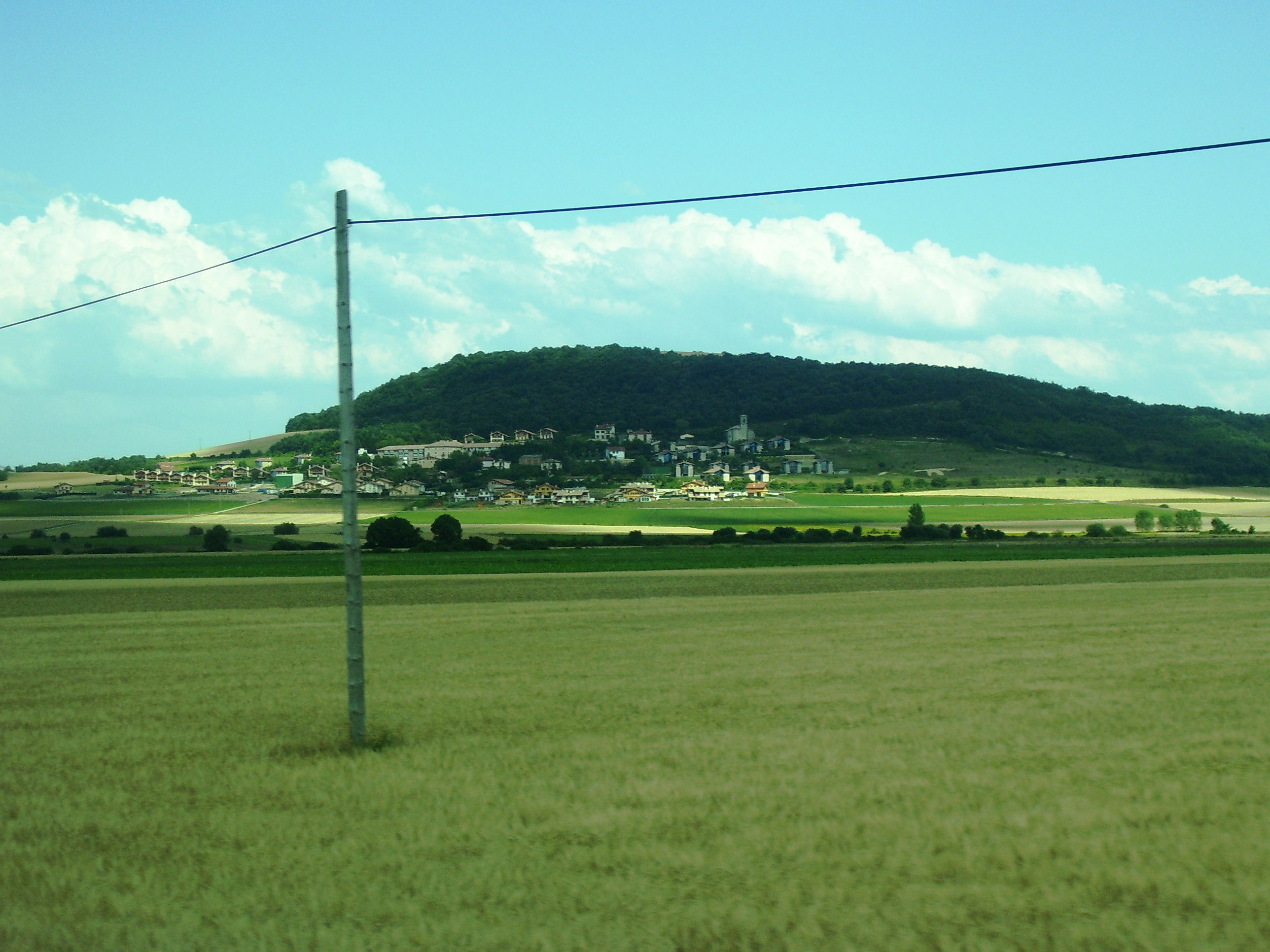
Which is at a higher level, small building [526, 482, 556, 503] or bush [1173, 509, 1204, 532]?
small building [526, 482, 556, 503]

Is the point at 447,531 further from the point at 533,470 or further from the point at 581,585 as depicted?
the point at 533,470

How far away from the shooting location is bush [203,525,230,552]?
171 ft

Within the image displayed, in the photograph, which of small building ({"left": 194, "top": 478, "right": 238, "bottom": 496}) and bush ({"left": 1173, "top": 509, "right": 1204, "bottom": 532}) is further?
small building ({"left": 194, "top": 478, "right": 238, "bottom": 496})

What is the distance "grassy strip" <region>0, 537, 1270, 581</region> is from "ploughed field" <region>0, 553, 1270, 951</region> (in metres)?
21.5

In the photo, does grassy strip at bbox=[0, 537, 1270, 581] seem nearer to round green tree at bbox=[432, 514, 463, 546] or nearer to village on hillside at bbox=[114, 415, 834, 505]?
round green tree at bbox=[432, 514, 463, 546]

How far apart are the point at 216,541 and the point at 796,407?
93709mm

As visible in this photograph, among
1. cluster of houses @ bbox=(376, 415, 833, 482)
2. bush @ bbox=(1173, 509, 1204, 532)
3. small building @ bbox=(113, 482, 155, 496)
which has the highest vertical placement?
cluster of houses @ bbox=(376, 415, 833, 482)

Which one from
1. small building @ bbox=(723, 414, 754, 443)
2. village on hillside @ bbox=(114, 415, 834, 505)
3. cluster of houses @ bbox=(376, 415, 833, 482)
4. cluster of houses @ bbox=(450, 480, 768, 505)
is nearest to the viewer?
village on hillside @ bbox=(114, 415, 834, 505)

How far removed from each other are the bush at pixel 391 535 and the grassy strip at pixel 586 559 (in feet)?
6.48

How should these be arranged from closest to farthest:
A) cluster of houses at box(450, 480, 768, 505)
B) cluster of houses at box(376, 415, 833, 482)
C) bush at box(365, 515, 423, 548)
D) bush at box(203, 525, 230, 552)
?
bush at box(365, 515, 423, 548) < bush at box(203, 525, 230, 552) < cluster of houses at box(450, 480, 768, 505) < cluster of houses at box(376, 415, 833, 482)

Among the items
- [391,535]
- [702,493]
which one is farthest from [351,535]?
[702,493]

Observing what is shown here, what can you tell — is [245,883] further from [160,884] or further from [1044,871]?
[1044,871]

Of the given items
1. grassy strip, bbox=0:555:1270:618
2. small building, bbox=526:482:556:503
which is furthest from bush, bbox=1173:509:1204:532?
small building, bbox=526:482:556:503

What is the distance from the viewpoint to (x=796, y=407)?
445ft
